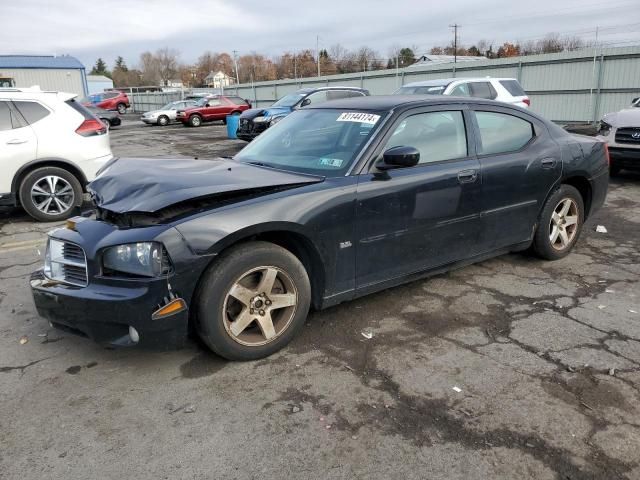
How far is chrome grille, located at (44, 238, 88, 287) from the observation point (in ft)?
10.2

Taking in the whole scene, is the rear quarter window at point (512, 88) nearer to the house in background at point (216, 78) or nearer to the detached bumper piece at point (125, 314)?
the detached bumper piece at point (125, 314)

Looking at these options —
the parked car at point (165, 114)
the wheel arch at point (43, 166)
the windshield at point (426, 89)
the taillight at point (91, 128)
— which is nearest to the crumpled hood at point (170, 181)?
the wheel arch at point (43, 166)

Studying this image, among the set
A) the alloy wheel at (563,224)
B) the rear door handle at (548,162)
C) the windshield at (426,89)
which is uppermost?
the windshield at (426,89)

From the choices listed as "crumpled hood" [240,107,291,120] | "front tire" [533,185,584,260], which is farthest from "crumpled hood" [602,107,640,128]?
"crumpled hood" [240,107,291,120]

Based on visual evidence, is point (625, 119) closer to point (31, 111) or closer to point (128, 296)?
point (128, 296)

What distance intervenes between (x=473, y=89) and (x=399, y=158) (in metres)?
9.84

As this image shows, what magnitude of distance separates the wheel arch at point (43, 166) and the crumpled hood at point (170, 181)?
12.3ft

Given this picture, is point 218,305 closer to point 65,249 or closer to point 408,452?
point 65,249

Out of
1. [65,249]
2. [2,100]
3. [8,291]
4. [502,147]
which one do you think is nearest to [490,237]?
[502,147]

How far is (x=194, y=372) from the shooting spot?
10.5 feet

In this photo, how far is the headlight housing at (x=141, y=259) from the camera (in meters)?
2.87

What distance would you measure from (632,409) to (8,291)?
4784 mm

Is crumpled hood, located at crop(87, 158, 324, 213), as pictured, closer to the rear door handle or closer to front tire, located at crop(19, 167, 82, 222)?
the rear door handle

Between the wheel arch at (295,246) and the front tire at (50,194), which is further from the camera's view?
the front tire at (50,194)
